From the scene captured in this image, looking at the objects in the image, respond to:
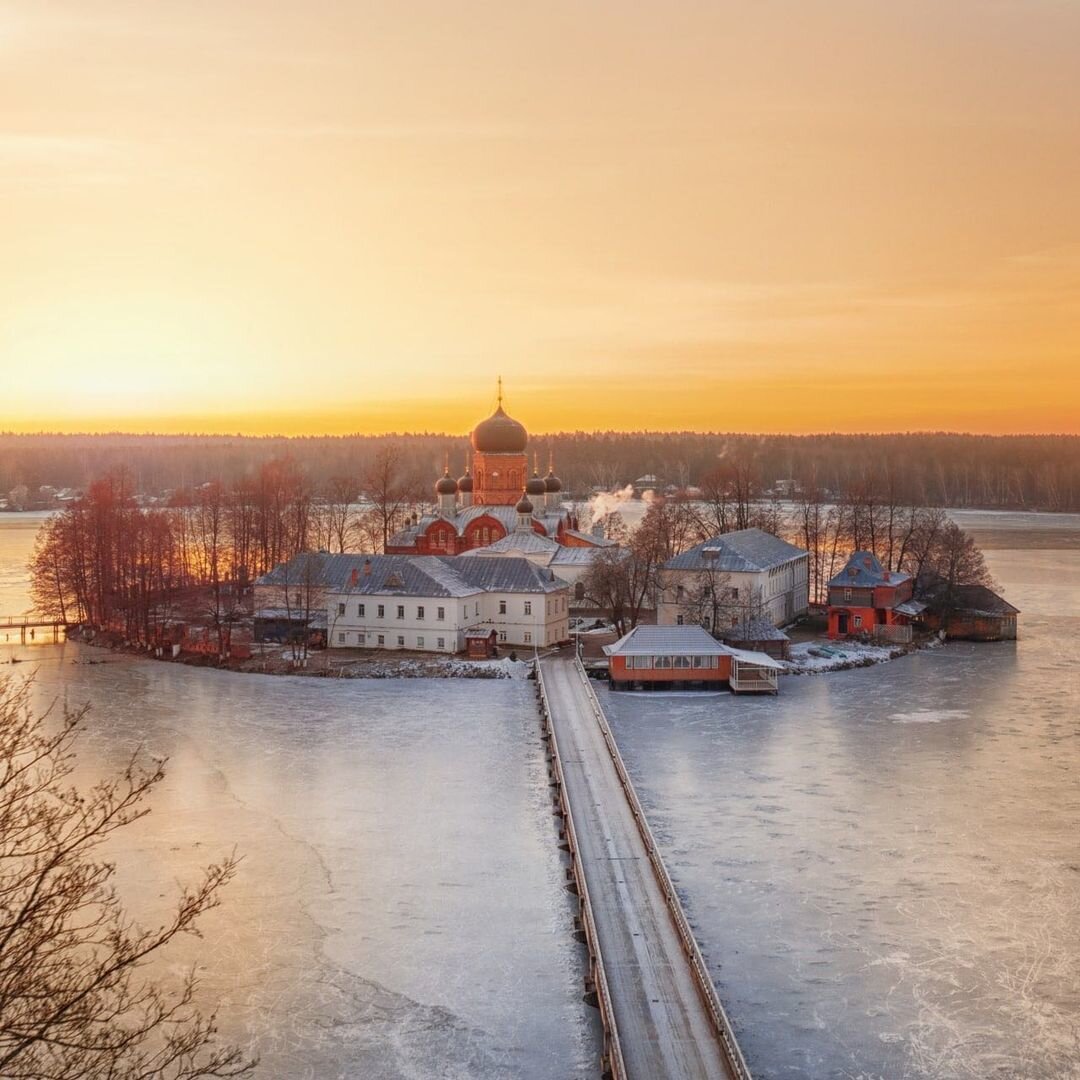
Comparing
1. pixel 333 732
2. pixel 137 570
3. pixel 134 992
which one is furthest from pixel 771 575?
pixel 134 992

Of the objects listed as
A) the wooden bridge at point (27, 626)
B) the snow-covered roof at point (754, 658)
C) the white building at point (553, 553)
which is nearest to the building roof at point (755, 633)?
the snow-covered roof at point (754, 658)

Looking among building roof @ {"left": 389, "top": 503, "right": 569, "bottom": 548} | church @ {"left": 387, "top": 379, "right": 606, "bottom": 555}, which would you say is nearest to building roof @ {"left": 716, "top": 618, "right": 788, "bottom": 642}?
church @ {"left": 387, "top": 379, "right": 606, "bottom": 555}

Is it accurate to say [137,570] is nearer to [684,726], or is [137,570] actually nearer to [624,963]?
[684,726]

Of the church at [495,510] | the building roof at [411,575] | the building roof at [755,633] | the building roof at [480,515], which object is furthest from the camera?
the building roof at [480,515]

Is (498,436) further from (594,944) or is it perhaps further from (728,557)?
(594,944)

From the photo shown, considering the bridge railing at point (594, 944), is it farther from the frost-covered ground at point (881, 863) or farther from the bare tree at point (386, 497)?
the bare tree at point (386, 497)

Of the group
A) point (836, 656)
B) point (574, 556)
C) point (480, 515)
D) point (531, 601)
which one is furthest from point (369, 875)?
point (480, 515)

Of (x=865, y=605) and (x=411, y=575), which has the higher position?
(x=411, y=575)
